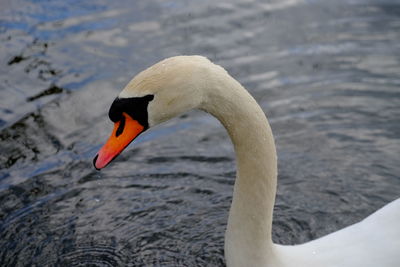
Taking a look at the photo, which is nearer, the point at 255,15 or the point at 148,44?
the point at 148,44

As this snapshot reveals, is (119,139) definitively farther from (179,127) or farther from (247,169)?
(179,127)

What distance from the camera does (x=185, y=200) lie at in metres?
5.60

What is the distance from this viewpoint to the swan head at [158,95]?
322 cm

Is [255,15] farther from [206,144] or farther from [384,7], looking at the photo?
[206,144]

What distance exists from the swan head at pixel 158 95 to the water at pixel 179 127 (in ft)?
5.91

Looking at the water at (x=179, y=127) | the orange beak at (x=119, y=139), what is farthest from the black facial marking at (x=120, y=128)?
the water at (x=179, y=127)

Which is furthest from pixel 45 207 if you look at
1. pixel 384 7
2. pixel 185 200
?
pixel 384 7

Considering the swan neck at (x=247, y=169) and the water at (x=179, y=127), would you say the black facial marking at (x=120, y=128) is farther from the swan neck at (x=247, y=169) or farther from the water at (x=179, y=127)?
the water at (x=179, y=127)

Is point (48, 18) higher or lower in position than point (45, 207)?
higher

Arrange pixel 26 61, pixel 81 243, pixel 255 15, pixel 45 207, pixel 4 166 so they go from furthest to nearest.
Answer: pixel 255 15 < pixel 26 61 < pixel 4 166 < pixel 45 207 < pixel 81 243

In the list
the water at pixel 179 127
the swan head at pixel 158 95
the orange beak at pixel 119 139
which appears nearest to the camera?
the swan head at pixel 158 95

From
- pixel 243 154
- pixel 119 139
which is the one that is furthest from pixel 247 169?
pixel 119 139

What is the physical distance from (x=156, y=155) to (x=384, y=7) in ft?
13.1

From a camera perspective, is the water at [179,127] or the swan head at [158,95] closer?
the swan head at [158,95]
